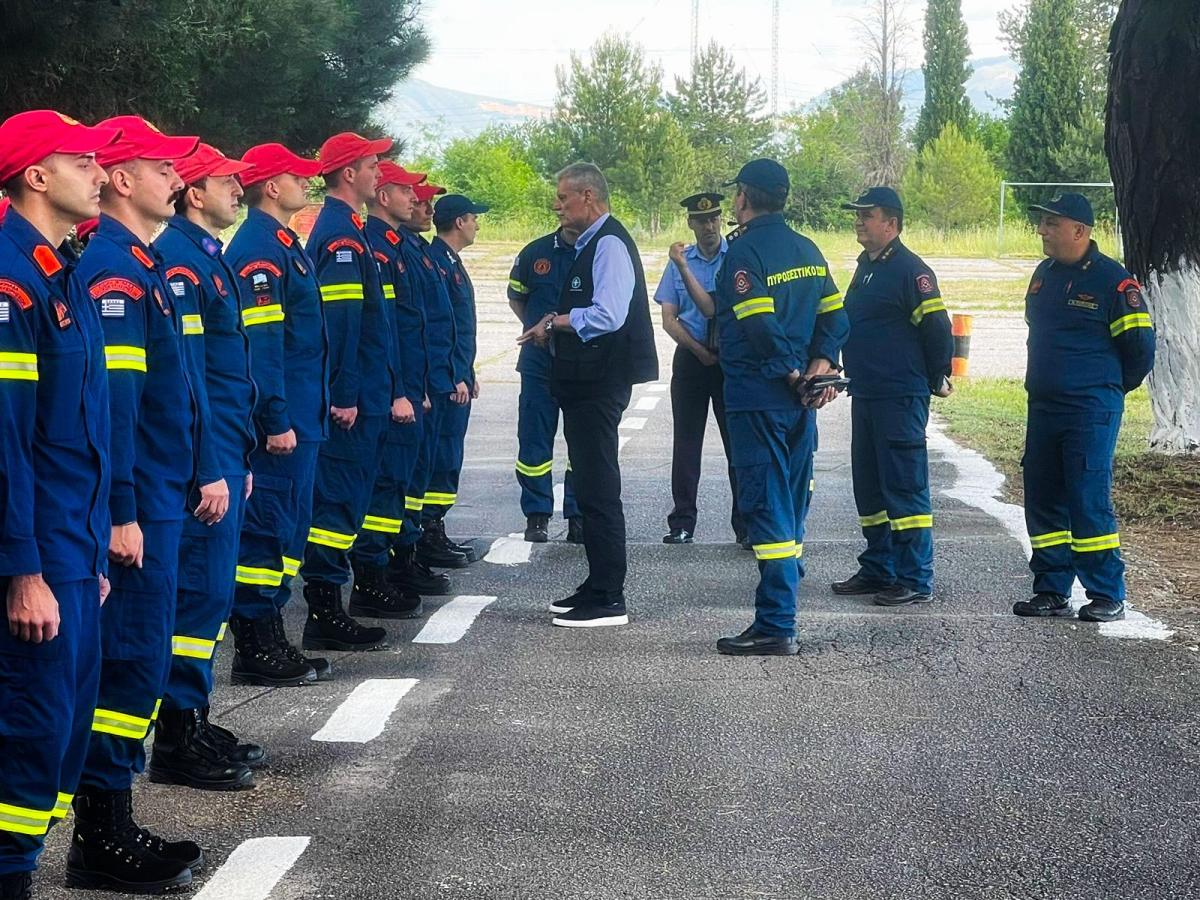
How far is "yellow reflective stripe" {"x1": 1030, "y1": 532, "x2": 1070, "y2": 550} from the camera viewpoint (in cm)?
836

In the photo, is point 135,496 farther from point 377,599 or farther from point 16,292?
point 377,599

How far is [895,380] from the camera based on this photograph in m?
8.78

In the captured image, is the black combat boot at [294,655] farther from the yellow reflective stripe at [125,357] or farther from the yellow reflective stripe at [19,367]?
the yellow reflective stripe at [19,367]

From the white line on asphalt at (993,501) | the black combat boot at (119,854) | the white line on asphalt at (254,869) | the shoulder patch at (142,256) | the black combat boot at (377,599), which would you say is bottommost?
the white line on asphalt at (993,501)

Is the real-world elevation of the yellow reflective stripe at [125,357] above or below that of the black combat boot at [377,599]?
above

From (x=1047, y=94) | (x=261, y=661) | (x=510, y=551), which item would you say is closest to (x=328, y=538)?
(x=261, y=661)

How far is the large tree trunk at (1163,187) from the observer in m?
12.2

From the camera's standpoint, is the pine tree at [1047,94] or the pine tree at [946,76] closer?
the pine tree at [1047,94]

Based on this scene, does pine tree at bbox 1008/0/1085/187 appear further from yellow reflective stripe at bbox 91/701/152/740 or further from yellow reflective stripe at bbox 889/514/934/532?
yellow reflective stripe at bbox 91/701/152/740

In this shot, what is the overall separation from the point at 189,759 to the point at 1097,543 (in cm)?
458

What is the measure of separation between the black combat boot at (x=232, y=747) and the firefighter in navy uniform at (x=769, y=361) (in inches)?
97.0

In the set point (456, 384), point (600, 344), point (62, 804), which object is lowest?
point (62, 804)

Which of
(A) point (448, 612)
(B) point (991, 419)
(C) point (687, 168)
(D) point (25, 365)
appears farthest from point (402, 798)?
(C) point (687, 168)

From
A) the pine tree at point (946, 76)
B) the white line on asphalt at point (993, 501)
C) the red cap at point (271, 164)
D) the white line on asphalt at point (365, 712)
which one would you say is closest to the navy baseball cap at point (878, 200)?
the white line on asphalt at point (993, 501)
